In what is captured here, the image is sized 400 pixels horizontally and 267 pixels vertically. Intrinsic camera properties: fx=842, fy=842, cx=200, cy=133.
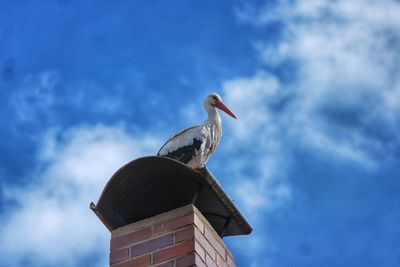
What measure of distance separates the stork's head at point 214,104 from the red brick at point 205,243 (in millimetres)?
5178

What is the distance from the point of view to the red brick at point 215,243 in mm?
4066

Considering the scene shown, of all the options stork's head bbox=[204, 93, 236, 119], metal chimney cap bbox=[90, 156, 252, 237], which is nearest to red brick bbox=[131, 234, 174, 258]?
metal chimney cap bbox=[90, 156, 252, 237]

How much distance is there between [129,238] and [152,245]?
0.58ft

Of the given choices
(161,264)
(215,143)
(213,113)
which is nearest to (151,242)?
(161,264)

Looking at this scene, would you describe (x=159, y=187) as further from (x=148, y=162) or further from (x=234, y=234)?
(x=234, y=234)

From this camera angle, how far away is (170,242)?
3.89m

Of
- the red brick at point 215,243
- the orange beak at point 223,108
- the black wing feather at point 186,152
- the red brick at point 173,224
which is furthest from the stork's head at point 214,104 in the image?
the red brick at point 173,224

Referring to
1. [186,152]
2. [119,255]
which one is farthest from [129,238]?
[186,152]

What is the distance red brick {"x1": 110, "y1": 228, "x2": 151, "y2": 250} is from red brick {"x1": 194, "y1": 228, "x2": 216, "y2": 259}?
0.80 ft

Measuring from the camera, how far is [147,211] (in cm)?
423

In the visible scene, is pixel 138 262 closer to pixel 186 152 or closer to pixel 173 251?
pixel 173 251

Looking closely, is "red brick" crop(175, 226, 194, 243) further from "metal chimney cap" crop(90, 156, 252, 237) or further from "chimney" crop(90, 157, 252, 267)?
"metal chimney cap" crop(90, 156, 252, 237)

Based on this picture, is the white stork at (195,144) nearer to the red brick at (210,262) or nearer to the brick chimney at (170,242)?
the brick chimney at (170,242)

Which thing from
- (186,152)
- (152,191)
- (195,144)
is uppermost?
(195,144)
